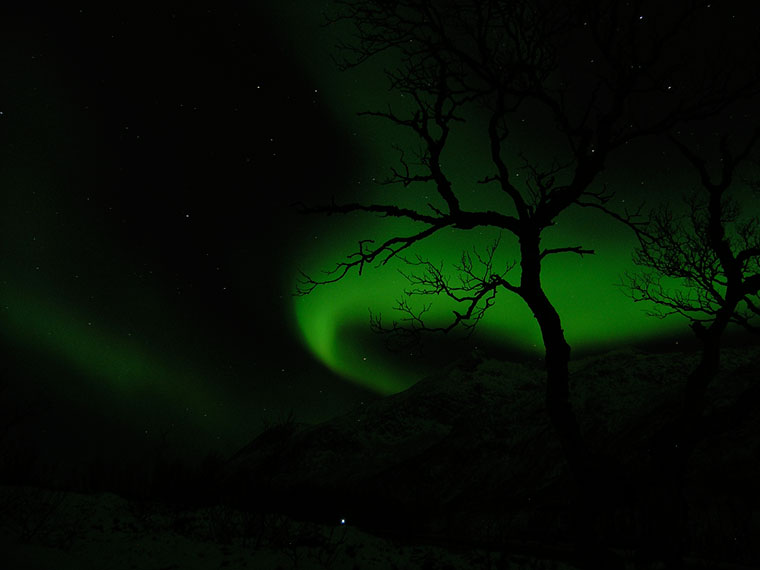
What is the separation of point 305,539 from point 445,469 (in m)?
204

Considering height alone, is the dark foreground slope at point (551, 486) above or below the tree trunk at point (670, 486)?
above

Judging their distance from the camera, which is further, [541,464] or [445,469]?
[445,469]

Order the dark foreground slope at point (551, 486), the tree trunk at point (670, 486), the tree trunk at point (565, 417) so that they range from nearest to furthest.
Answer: the tree trunk at point (565, 417) < the tree trunk at point (670, 486) < the dark foreground slope at point (551, 486)

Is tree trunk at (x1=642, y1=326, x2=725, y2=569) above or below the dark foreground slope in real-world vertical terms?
below

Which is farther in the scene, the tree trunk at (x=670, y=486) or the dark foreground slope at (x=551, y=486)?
the dark foreground slope at (x=551, y=486)

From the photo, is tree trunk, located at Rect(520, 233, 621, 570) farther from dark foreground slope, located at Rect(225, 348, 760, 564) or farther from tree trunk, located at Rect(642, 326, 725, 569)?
tree trunk, located at Rect(642, 326, 725, 569)

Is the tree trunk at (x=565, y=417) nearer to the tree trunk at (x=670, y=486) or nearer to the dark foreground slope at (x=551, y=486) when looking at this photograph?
the dark foreground slope at (x=551, y=486)

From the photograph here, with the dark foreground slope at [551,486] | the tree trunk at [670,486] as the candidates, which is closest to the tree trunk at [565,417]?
the dark foreground slope at [551,486]

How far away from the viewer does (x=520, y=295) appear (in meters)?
7.16

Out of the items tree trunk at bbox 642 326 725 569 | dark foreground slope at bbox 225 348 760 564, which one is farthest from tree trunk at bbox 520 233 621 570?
tree trunk at bbox 642 326 725 569

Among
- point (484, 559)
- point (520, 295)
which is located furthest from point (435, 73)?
point (484, 559)

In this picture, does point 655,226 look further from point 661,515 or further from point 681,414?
point 661,515

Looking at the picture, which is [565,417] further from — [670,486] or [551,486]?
[551,486]

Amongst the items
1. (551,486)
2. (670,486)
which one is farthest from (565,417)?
(551,486)
